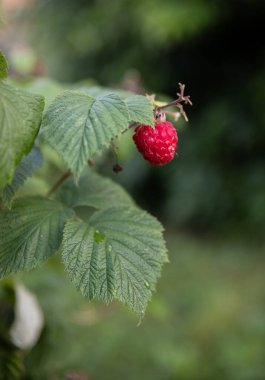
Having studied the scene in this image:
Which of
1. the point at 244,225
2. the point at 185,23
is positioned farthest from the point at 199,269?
the point at 185,23

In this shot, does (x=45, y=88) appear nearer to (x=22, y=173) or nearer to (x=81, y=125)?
(x=22, y=173)

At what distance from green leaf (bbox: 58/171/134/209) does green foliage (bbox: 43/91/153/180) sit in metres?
0.26

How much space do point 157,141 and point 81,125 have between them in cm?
14

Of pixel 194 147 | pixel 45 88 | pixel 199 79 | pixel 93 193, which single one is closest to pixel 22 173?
pixel 93 193

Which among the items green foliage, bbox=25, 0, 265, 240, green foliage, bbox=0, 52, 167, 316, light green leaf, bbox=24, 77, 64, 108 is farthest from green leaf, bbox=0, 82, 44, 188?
green foliage, bbox=25, 0, 265, 240

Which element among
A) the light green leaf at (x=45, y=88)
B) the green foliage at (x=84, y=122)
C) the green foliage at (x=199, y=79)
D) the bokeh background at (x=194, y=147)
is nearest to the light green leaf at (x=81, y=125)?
the green foliage at (x=84, y=122)

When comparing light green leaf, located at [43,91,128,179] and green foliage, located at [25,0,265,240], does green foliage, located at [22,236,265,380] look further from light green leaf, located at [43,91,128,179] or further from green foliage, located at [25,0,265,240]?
light green leaf, located at [43,91,128,179]

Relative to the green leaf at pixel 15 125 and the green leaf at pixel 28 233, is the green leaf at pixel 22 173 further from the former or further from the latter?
the green leaf at pixel 15 125

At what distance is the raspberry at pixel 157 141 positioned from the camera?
0.94 m

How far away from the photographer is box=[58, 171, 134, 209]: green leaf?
1.13 metres

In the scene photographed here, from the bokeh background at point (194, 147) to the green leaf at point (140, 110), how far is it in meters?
2.27

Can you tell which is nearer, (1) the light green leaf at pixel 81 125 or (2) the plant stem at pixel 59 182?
(1) the light green leaf at pixel 81 125

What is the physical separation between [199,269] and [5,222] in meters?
3.35

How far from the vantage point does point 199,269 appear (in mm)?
4219
